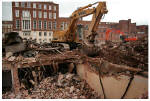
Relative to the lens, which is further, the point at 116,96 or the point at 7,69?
the point at 7,69

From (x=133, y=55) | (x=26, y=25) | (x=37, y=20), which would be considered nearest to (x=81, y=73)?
(x=133, y=55)

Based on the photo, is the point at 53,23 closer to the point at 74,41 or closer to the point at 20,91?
the point at 74,41

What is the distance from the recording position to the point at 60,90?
570 centimetres

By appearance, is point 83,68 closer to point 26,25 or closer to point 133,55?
point 133,55

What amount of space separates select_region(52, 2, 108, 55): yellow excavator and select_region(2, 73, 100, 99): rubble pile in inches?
64.5

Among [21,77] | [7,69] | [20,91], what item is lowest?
[20,91]

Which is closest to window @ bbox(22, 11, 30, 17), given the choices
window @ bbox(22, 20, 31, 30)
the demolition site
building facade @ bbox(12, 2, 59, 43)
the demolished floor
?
building facade @ bbox(12, 2, 59, 43)

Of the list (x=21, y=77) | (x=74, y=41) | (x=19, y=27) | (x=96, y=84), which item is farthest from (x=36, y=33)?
(x=96, y=84)

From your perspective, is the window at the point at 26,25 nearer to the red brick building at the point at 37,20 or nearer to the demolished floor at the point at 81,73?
the red brick building at the point at 37,20

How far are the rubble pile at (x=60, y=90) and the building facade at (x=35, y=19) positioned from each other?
2292 cm

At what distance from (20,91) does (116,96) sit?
415cm

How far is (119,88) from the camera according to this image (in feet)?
14.5

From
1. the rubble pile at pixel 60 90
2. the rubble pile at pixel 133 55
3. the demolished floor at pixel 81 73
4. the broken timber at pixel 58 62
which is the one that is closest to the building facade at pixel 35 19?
the demolished floor at pixel 81 73

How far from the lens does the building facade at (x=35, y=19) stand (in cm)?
2597
